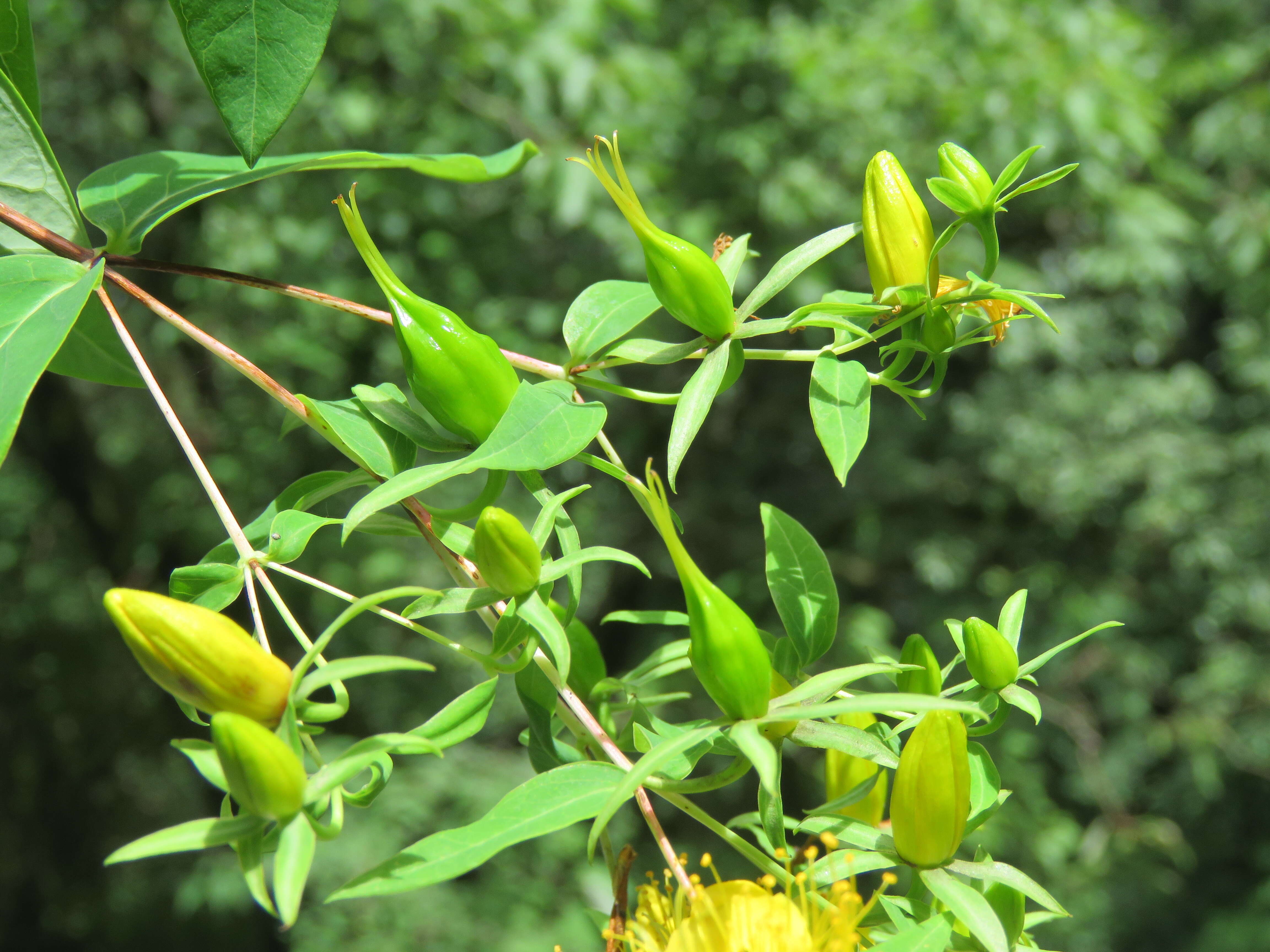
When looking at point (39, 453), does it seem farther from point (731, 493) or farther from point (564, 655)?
point (564, 655)

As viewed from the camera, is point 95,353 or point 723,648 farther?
point 95,353

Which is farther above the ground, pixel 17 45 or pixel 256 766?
pixel 17 45

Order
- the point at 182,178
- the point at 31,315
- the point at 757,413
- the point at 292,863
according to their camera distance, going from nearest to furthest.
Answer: the point at 292,863 < the point at 31,315 < the point at 182,178 < the point at 757,413

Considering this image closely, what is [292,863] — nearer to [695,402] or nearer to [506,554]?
[506,554]

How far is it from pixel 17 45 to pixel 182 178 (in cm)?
10

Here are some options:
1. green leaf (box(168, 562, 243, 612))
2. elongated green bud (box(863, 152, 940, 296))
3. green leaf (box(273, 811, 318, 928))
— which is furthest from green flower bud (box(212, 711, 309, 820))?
elongated green bud (box(863, 152, 940, 296))

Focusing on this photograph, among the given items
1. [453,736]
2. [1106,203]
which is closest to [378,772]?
[453,736]

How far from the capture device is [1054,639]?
290cm

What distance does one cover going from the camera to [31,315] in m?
0.43

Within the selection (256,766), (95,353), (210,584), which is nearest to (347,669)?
(256,766)

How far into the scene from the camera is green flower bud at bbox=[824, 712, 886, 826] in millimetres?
494

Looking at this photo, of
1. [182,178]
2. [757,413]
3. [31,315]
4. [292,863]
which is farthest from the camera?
[757,413]

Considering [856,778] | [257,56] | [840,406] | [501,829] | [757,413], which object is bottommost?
[757,413]

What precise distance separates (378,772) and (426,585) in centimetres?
219
